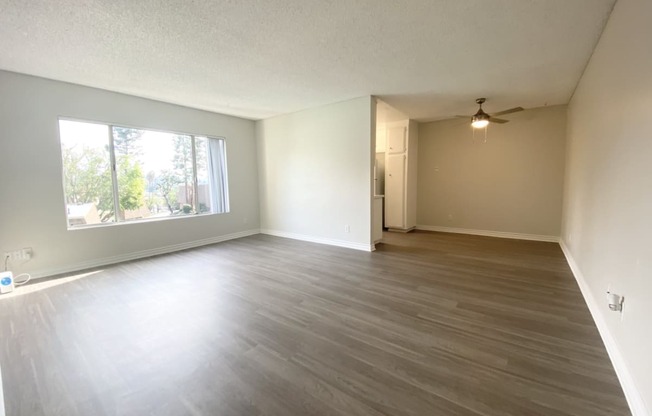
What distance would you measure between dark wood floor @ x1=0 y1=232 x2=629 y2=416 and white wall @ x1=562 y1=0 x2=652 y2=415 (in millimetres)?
201

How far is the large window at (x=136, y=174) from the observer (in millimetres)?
3871

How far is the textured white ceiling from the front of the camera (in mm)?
2098

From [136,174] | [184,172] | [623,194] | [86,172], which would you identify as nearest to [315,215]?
[184,172]

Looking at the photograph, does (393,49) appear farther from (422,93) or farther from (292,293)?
(292,293)

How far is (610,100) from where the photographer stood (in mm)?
2230

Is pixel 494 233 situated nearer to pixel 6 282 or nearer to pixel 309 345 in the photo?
pixel 309 345

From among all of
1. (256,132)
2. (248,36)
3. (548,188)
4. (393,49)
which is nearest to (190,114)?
(256,132)

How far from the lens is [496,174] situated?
564 cm

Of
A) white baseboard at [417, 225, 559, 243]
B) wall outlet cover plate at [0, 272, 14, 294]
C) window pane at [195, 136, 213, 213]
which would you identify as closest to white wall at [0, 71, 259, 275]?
wall outlet cover plate at [0, 272, 14, 294]

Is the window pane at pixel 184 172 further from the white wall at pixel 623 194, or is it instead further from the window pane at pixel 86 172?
the white wall at pixel 623 194

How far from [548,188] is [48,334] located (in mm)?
7350

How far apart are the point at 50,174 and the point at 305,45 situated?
383 centimetres

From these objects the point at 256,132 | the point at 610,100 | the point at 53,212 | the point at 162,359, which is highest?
the point at 256,132

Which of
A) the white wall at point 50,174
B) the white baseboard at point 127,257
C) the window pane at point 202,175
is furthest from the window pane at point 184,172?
the white baseboard at point 127,257
